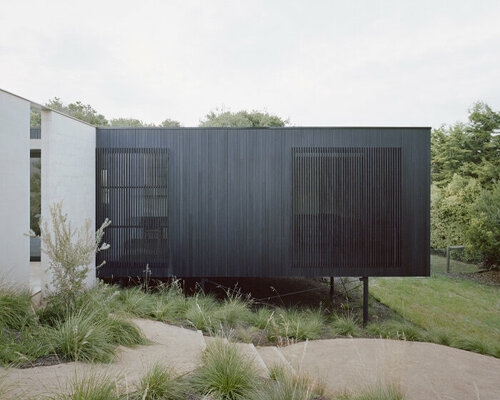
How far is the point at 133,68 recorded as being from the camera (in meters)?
18.0

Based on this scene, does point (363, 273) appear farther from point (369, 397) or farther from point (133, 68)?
point (133, 68)

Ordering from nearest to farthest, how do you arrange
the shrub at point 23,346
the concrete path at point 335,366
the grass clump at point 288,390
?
the grass clump at point 288,390 → the concrete path at point 335,366 → the shrub at point 23,346

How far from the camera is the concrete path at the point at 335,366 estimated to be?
2430 millimetres

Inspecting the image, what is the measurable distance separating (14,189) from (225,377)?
3.47 m

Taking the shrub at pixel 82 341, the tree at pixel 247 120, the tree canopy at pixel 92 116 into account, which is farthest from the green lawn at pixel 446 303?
the tree canopy at pixel 92 116

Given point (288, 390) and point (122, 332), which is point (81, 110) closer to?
point (122, 332)

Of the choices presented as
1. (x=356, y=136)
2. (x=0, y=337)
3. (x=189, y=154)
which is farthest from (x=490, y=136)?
(x=0, y=337)

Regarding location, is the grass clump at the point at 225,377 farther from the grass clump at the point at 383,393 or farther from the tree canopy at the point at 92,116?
the tree canopy at the point at 92,116

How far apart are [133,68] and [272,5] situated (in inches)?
323

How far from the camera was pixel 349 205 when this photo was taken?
6.46m

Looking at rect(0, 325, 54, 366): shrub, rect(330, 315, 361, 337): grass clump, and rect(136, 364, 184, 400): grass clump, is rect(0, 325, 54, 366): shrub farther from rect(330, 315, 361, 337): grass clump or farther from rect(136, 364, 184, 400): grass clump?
rect(330, 315, 361, 337): grass clump

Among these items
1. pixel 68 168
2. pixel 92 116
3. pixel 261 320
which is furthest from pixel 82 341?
pixel 92 116

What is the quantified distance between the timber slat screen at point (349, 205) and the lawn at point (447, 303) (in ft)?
5.15

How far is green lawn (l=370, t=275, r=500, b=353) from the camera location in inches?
267
